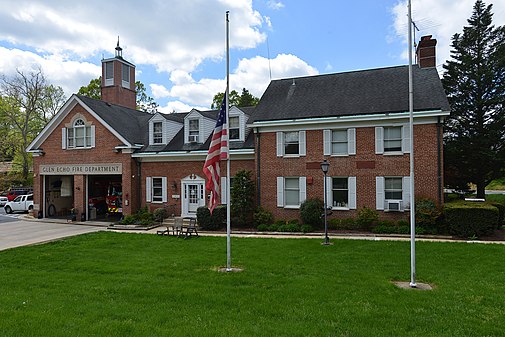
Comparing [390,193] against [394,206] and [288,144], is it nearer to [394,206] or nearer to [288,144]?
[394,206]

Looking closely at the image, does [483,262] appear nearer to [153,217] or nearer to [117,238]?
[117,238]

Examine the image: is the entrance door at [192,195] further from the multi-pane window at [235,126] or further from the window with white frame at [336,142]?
the window with white frame at [336,142]

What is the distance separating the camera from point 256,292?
794 centimetres

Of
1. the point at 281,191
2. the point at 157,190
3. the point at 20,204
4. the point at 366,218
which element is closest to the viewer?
the point at 366,218

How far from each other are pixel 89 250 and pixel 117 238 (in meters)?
2.91

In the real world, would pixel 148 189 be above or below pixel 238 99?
below

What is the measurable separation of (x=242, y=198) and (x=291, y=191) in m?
2.64

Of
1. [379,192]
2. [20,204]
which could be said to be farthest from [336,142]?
[20,204]

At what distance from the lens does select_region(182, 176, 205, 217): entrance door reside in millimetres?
21609

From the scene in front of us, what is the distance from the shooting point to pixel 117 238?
640 inches

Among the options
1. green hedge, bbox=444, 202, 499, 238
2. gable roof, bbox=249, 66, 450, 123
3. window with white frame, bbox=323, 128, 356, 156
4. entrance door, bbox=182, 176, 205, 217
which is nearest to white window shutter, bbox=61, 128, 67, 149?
entrance door, bbox=182, 176, 205, 217

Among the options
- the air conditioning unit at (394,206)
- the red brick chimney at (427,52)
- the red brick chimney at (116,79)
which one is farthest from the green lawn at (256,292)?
the red brick chimney at (116,79)

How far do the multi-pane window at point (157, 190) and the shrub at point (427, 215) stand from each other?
1447 centimetres

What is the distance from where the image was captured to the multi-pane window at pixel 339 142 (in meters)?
18.5
